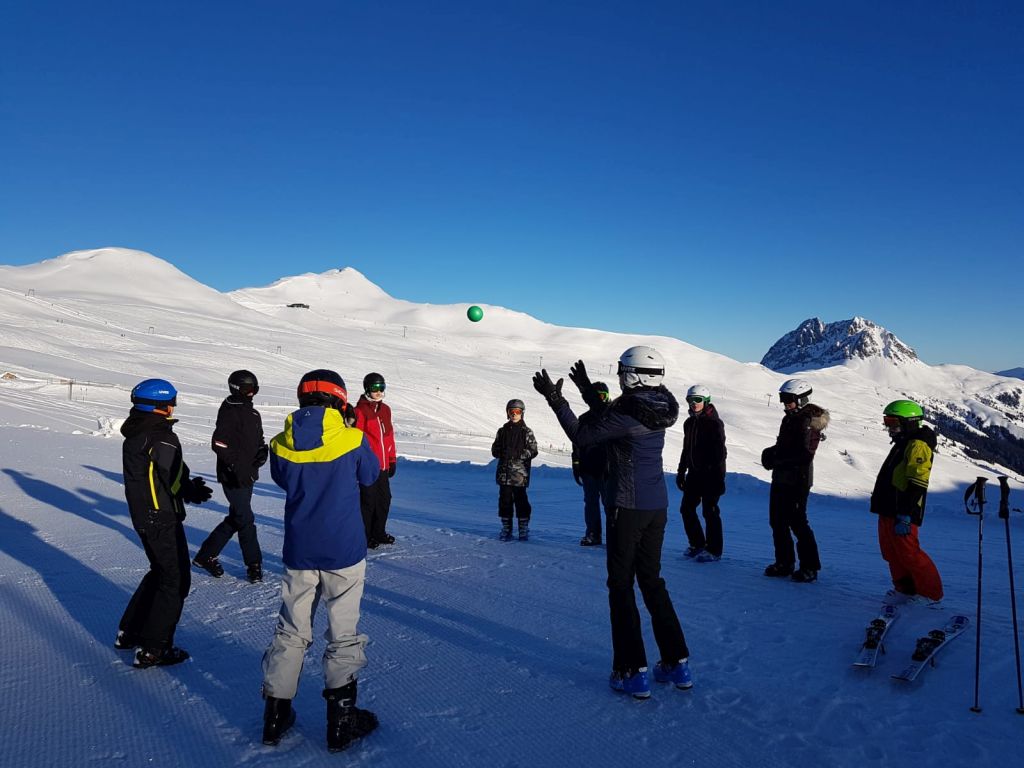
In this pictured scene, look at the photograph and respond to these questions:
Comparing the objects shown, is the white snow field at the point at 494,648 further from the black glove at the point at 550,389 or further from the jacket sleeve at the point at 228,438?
the black glove at the point at 550,389

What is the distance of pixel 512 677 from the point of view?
169 inches

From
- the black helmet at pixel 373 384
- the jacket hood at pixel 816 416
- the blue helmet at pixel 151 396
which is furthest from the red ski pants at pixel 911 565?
the blue helmet at pixel 151 396

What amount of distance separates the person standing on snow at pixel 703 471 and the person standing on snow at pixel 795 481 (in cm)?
67

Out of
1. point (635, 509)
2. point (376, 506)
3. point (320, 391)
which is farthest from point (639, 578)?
point (376, 506)

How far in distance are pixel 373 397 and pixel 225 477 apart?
2.15m

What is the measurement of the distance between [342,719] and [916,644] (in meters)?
4.17

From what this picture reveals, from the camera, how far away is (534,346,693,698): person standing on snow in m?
4.00

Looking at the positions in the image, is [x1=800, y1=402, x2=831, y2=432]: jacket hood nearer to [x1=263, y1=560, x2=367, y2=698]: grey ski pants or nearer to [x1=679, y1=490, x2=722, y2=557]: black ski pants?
[x1=679, y1=490, x2=722, y2=557]: black ski pants

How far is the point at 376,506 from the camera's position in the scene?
765 centimetres

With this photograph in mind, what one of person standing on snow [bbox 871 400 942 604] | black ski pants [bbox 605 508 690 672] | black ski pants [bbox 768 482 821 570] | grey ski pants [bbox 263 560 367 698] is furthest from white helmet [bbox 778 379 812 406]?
grey ski pants [bbox 263 560 367 698]

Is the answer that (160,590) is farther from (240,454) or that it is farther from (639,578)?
(639,578)

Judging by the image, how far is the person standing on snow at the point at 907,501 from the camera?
17.1 feet

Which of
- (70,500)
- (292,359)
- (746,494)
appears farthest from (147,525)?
(292,359)

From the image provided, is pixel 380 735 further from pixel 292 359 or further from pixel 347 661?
pixel 292 359
